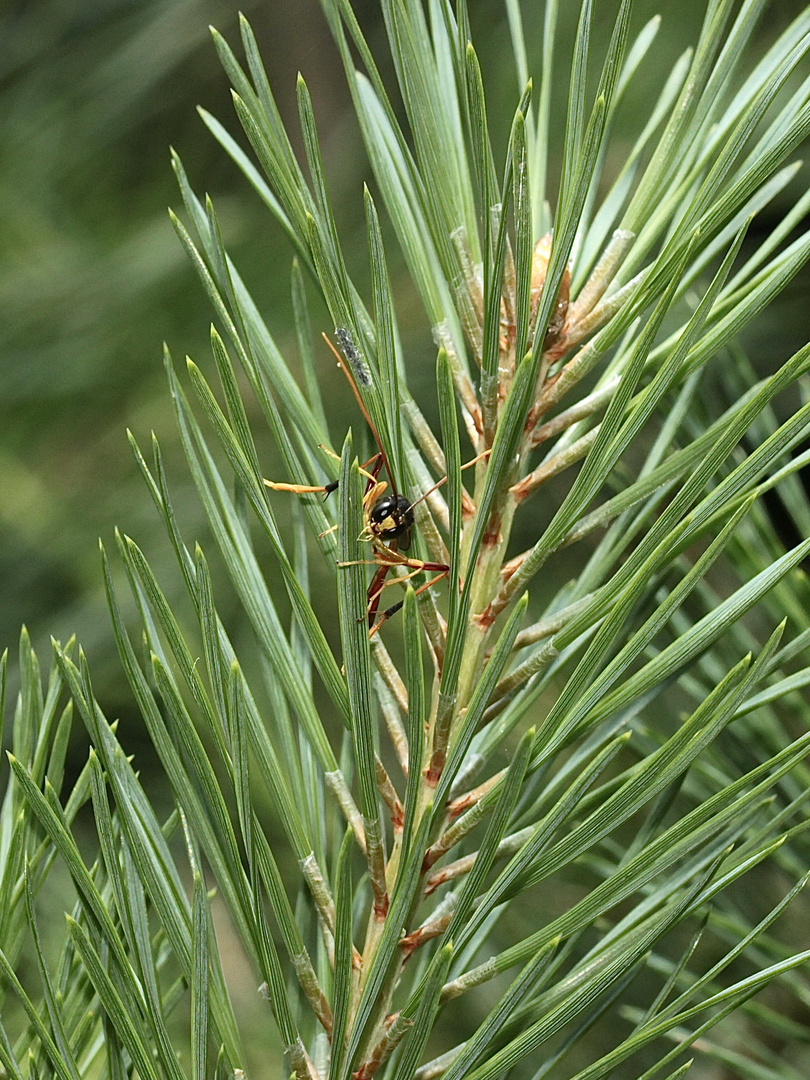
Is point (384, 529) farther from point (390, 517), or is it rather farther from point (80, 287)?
point (80, 287)

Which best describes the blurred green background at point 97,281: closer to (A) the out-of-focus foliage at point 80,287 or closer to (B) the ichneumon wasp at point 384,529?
(A) the out-of-focus foliage at point 80,287

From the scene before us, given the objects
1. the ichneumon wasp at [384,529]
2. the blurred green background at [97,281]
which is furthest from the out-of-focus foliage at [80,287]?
the ichneumon wasp at [384,529]

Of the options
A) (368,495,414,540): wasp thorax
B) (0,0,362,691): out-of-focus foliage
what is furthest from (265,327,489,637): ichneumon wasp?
(0,0,362,691): out-of-focus foliage

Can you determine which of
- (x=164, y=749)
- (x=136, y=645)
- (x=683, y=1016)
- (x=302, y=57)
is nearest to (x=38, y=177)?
(x=136, y=645)

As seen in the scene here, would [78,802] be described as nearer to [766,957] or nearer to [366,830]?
[366,830]

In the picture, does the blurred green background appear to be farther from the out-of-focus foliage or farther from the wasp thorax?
the wasp thorax
